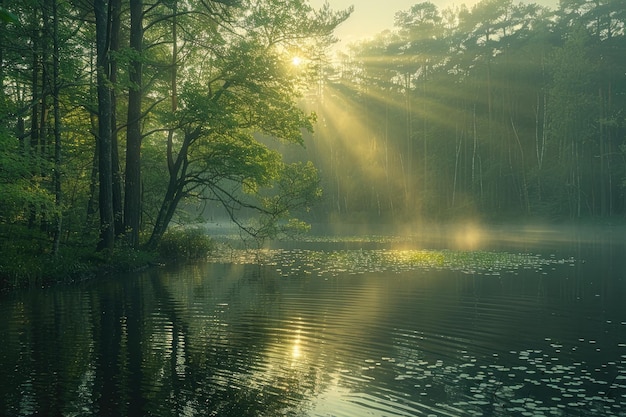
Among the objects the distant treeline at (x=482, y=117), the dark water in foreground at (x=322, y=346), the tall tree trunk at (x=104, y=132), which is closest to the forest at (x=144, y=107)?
the tall tree trunk at (x=104, y=132)

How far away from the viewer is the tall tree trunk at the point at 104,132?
2336 cm

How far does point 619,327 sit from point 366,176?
56.1 m

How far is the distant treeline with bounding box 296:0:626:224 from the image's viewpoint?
52.2 meters

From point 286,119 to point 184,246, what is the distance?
802 cm

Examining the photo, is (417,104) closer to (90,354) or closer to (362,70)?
(362,70)

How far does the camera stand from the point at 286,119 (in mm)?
28234

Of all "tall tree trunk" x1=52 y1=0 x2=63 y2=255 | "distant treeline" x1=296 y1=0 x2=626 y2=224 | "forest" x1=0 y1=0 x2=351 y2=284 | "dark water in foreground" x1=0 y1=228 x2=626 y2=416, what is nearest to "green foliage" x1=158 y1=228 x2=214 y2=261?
"forest" x1=0 y1=0 x2=351 y2=284

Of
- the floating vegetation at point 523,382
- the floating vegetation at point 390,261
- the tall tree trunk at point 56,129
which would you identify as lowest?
the floating vegetation at point 523,382

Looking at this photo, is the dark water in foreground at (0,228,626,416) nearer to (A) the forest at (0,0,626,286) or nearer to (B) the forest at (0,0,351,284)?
(B) the forest at (0,0,351,284)

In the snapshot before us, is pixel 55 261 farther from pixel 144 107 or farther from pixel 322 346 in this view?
pixel 144 107

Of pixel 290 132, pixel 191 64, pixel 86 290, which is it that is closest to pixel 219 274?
pixel 86 290

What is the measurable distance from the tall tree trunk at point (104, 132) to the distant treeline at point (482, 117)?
27845 millimetres

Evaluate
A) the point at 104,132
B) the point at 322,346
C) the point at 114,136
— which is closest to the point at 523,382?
the point at 322,346

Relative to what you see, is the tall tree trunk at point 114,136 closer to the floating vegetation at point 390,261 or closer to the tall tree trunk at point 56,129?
the tall tree trunk at point 56,129
